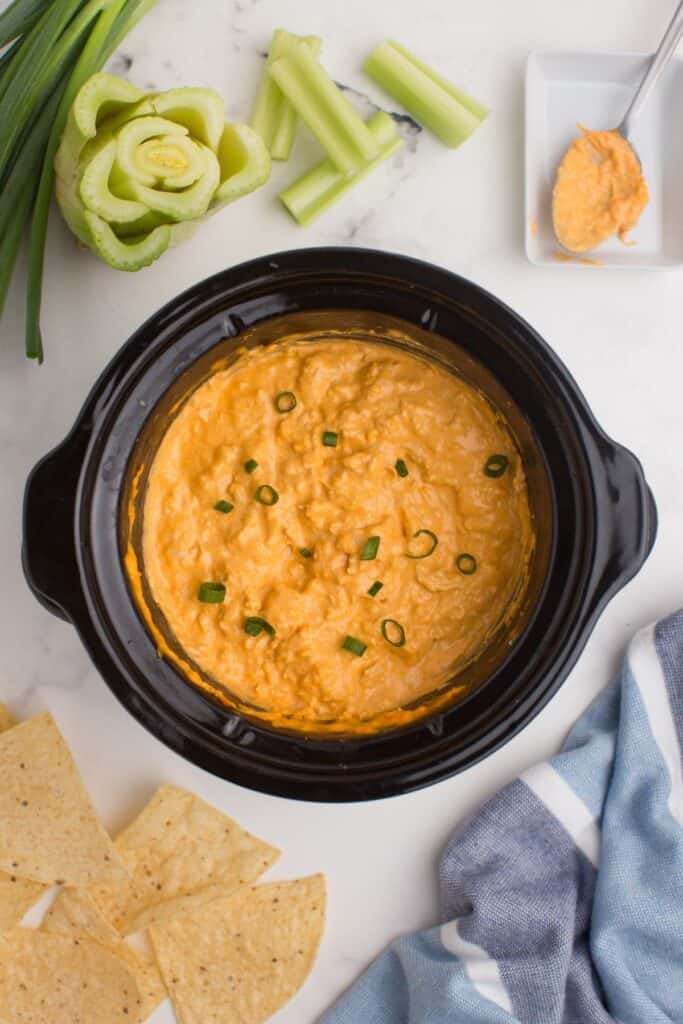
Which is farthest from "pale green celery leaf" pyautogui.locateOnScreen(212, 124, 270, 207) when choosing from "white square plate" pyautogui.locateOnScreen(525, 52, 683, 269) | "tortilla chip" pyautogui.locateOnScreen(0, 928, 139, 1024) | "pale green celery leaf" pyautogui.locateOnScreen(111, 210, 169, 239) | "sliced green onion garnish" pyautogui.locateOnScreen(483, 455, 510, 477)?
"tortilla chip" pyautogui.locateOnScreen(0, 928, 139, 1024)

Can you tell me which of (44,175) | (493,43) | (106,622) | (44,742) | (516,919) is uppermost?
(493,43)

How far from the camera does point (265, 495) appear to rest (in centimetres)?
200

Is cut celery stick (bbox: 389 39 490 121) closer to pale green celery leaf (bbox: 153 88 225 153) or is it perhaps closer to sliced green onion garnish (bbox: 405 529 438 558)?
pale green celery leaf (bbox: 153 88 225 153)

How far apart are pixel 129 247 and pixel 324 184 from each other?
448 mm

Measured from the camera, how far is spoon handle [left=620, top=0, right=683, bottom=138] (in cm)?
220

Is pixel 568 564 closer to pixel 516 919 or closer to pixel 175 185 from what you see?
pixel 516 919

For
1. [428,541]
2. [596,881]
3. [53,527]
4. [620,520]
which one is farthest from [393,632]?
[596,881]

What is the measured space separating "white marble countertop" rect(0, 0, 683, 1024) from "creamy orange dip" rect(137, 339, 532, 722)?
35cm

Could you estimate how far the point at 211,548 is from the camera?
6.67 feet

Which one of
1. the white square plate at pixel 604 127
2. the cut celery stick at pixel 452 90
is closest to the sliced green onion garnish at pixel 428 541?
the white square plate at pixel 604 127

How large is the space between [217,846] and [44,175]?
55.4 inches

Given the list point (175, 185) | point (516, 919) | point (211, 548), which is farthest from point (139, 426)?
point (516, 919)

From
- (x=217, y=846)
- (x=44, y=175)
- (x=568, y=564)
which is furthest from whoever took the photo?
(x=217, y=846)

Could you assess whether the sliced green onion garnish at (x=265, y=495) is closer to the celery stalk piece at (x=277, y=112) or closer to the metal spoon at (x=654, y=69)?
the celery stalk piece at (x=277, y=112)
